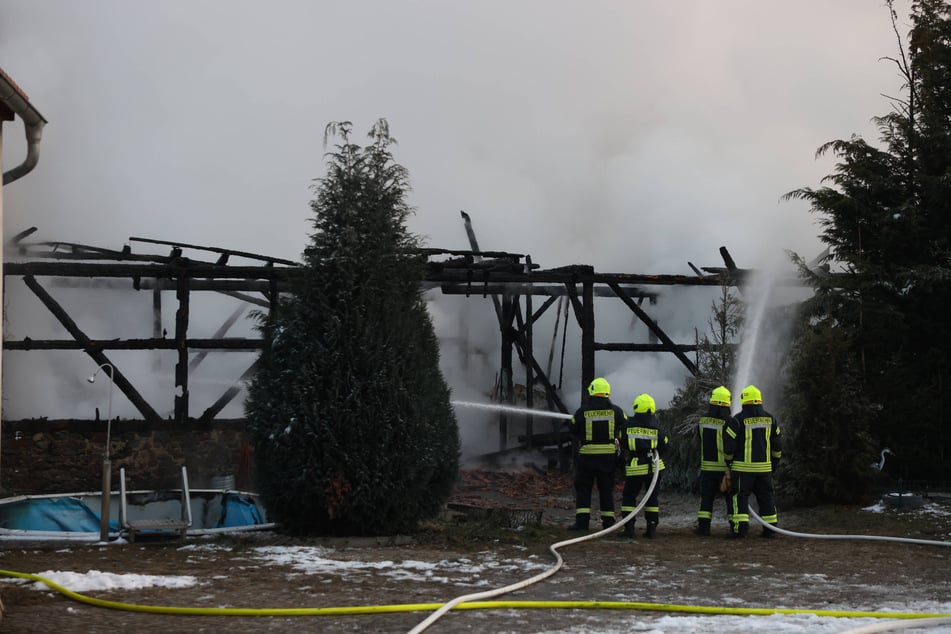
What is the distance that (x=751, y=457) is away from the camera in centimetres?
1173

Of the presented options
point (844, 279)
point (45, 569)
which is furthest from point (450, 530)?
point (844, 279)

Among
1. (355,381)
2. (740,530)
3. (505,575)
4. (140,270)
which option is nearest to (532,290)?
(140,270)

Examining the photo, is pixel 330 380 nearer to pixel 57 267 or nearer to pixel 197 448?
pixel 197 448

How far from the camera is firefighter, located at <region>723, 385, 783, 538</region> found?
11.7m

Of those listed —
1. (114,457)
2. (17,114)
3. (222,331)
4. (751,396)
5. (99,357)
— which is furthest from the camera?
(222,331)

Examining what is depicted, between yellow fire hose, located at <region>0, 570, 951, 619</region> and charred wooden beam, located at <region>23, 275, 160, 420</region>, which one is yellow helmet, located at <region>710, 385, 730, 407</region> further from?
charred wooden beam, located at <region>23, 275, 160, 420</region>

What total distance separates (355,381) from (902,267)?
9865mm

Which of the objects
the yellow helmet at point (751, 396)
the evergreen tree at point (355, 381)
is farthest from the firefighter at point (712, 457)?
the evergreen tree at point (355, 381)

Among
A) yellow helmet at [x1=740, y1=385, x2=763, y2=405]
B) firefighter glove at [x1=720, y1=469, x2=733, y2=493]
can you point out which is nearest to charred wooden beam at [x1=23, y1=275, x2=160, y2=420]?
firefighter glove at [x1=720, y1=469, x2=733, y2=493]

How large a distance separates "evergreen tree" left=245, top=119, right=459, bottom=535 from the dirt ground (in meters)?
0.46

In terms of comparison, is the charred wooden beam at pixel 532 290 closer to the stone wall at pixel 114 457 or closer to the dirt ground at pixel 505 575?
the stone wall at pixel 114 457

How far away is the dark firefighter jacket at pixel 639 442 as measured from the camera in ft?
39.6

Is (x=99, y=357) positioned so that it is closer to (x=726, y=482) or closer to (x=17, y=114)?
(x=17, y=114)

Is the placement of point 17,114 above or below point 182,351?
above
